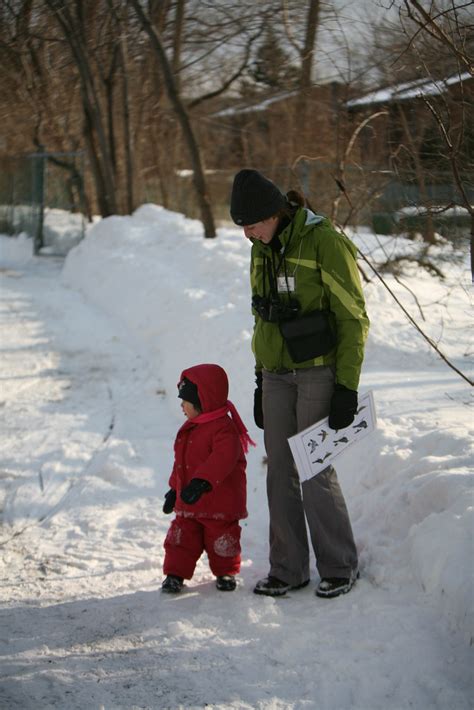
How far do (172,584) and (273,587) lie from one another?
52 cm

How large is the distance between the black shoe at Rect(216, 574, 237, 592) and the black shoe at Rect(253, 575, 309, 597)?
0.42 ft

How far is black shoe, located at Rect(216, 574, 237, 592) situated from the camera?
434 cm

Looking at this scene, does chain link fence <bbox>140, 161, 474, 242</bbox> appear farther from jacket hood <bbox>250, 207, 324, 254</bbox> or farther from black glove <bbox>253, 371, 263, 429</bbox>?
black glove <bbox>253, 371, 263, 429</bbox>

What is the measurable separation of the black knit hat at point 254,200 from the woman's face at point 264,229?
0.05m

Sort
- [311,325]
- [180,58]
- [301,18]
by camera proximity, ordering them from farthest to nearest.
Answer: [180,58] < [301,18] < [311,325]

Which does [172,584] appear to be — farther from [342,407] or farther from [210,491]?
[342,407]

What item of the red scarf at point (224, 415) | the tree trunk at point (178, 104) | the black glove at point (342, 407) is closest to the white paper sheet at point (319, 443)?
the black glove at point (342, 407)

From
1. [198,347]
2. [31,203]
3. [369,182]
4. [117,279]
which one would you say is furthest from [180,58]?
[198,347]

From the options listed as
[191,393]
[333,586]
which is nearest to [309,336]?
[191,393]

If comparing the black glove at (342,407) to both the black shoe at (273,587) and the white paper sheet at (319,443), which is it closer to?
the white paper sheet at (319,443)

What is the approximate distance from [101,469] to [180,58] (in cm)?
1346

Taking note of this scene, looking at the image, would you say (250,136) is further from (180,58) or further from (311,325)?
(311,325)

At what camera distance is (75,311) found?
11875 mm

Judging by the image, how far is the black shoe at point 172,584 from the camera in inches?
170
